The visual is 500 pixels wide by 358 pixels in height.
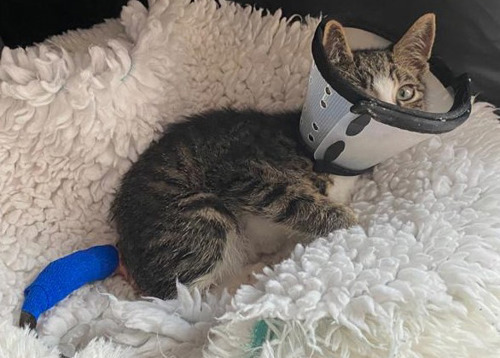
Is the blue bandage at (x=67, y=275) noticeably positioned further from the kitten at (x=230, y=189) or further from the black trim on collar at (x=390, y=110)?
the black trim on collar at (x=390, y=110)

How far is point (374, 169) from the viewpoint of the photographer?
1393 mm

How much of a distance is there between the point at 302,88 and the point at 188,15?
0.30 m

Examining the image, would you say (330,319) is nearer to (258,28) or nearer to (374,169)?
(374,169)

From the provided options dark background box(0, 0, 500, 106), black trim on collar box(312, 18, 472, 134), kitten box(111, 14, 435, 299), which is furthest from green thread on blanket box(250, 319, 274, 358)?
dark background box(0, 0, 500, 106)

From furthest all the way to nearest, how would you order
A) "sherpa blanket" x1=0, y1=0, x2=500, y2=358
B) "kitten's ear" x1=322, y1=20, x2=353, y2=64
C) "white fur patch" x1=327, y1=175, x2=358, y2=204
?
"white fur patch" x1=327, y1=175, x2=358, y2=204 → "kitten's ear" x1=322, y1=20, x2=353, y2=64 → "sherpa blanket" x1=0, y1=0, x2=500, y2=358

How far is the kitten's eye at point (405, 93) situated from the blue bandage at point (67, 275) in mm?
643

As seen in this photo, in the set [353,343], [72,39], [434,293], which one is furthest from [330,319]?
[72,39]

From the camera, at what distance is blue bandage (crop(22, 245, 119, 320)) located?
122 centimetres

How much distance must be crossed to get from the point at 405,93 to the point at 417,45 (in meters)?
0.10

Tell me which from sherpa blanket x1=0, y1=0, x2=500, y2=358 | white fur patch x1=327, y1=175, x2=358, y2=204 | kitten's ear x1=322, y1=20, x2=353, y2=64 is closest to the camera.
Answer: sherpa blanket x1=0, y1=0, x2=500, y2=358

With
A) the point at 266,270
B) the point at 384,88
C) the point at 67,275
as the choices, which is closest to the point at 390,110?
the point at 384,88

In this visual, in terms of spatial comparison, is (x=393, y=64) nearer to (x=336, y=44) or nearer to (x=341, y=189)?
(x=336, y=44)

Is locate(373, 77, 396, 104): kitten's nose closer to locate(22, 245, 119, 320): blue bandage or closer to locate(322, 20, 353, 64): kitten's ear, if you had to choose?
locate(322, 20, 353, 64): kitten's ear

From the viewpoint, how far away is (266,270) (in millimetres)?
1104
